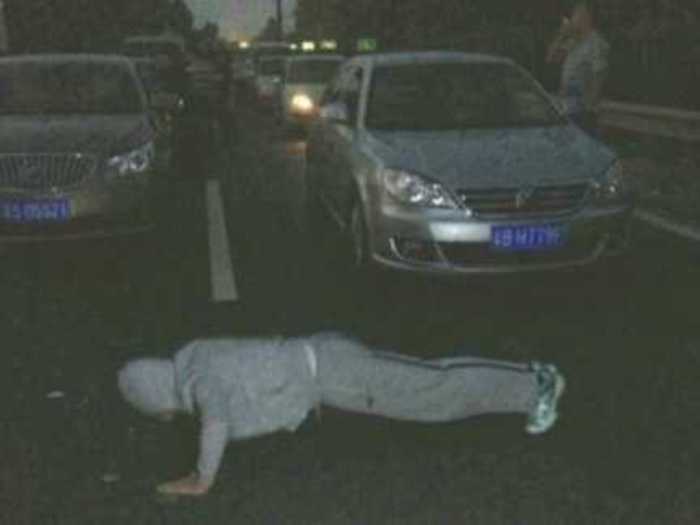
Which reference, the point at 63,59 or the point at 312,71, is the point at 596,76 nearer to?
the point at 63,59

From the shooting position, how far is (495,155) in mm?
8047

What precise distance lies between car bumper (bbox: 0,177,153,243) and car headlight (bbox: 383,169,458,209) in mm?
2381

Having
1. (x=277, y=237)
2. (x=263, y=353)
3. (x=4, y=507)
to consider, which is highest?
(x=263, y=353)

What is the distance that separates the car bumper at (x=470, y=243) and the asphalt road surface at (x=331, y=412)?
28 cm

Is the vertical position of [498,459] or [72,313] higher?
[498,459]

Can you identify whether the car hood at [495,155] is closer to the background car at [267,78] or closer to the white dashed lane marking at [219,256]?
the white dashed lane marking at [219,256]

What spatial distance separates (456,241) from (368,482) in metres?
2.99

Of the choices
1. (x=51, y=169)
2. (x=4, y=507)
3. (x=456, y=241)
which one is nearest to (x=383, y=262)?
(x=456, y=241)

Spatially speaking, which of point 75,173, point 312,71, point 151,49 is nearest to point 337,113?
point 75,173

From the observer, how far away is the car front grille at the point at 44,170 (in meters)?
9.19

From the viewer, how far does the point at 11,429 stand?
220 inches

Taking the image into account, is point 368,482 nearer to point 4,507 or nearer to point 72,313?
point 4,507

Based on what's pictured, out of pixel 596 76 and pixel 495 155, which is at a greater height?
pixel 495 155

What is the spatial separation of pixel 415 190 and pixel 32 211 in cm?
295
